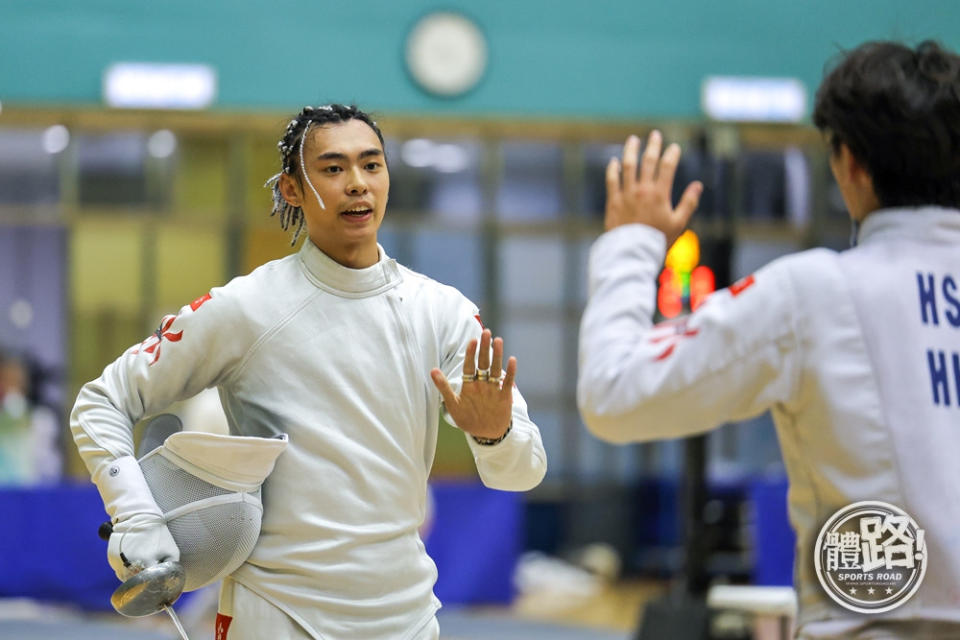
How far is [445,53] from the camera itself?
459 inches

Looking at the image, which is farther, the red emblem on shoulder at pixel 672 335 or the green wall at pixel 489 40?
the green wall at pixel 489 40

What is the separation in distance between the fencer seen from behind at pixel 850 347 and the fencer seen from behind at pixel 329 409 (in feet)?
2.69

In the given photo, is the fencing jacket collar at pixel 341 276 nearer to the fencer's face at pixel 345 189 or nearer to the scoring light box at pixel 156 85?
the fencer's face at pixel 345 189

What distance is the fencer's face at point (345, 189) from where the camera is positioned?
296cm

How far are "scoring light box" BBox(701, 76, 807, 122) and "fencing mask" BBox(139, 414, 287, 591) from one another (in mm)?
9655

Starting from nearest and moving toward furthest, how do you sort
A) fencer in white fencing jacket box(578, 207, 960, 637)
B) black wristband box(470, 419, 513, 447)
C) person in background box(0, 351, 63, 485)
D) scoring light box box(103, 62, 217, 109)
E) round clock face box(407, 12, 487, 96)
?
1. fencer in white fencing jacket box(578, 207, 960, 637)
2. black wristband box(470, 419, 513, 447)
3. person in background box(0, 351, 63, 485)
4. scoring light box box(103, 62, 217, 109)
5. round clock face box(407, 12, 487, 96)

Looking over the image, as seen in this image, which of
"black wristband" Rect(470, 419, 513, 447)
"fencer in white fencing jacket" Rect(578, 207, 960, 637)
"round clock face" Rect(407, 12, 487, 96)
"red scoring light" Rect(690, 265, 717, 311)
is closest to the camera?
"fencer in white fencing jacket" Rect(578, 207, 960, 637)

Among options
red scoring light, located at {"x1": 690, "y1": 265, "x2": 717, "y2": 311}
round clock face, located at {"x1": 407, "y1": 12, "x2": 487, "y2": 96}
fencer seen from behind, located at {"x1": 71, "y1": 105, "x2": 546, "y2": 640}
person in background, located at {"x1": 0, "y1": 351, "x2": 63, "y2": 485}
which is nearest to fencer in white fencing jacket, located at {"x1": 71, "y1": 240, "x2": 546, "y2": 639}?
fencer seen from behind, located at {"x1": 71, "y1": 105, "x2": 546, "y2": 640}

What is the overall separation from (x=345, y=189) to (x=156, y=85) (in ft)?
29.9

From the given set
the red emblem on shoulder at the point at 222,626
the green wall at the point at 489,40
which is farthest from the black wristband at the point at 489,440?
the green wall at the point at 489,40

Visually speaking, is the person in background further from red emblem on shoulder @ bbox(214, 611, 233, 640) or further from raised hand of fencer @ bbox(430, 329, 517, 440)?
raised hand of fencer @ bbox(430, 329, 517, 440)

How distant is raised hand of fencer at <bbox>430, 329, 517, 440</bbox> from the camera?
2.66 meters

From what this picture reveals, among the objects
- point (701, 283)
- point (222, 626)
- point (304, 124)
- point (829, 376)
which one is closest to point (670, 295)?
point (701, 283)

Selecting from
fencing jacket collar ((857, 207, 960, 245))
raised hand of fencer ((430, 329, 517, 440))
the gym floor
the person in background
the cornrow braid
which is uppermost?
the cornrow braid
